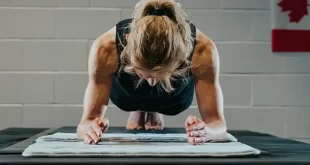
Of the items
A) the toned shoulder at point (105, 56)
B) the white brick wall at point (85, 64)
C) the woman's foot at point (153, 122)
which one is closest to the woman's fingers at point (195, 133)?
the toned shoulder at point (105, 56)

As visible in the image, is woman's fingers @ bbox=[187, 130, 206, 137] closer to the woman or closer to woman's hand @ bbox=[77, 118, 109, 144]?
the woman

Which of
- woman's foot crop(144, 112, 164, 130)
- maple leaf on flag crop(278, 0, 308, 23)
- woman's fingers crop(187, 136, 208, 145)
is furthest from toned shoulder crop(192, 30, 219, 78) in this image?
maple leaf on flag crop(278, 0, 308, 23)

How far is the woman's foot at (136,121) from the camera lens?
2164 millimetres

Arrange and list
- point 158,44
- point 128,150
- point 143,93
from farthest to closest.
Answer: point 143,93
point 158,44
point 128,150

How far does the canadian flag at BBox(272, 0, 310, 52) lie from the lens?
2.51 meters

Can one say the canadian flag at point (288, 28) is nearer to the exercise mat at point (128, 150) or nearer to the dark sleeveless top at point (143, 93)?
the dark sleeveless top at point (143, 93)

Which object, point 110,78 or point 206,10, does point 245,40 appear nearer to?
point 206,10

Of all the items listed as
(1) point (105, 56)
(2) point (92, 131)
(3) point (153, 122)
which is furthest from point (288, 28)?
(2) point (92, 131)

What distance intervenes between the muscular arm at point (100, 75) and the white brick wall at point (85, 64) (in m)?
0.84

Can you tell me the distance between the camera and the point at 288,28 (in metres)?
2.52

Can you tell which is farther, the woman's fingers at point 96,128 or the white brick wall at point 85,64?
the white brick wall at point 85,64

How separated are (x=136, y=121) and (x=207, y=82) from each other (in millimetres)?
617

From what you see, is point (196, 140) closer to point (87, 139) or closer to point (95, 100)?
point (87, 139)

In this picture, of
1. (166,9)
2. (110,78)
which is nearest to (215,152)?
(166,9)
